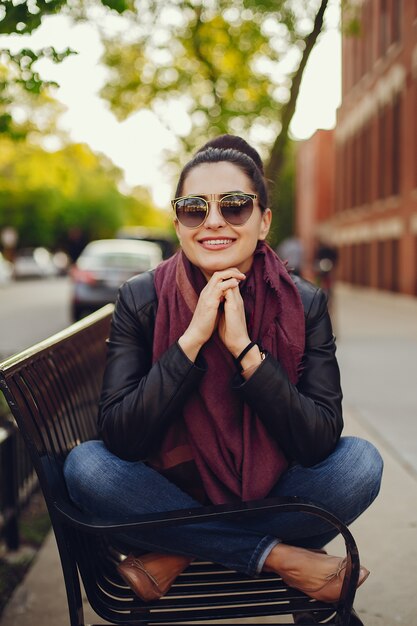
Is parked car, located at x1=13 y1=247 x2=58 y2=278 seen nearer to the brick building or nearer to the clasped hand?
the brick building

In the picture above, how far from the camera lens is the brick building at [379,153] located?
25.9 meters

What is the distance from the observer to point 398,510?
4.38 meters

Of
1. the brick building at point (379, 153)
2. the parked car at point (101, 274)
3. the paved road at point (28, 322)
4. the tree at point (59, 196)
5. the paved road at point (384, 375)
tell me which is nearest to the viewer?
the paved road at point (384, 375)

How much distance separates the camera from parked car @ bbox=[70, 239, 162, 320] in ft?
57.5

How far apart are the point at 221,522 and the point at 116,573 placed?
425mm

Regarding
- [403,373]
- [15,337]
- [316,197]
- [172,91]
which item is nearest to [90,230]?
[316,197]

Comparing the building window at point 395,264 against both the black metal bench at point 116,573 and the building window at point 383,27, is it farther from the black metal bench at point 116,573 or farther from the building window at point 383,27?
the black metal bench at point 116,573

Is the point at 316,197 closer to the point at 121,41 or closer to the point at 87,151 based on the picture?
the point at 87,151

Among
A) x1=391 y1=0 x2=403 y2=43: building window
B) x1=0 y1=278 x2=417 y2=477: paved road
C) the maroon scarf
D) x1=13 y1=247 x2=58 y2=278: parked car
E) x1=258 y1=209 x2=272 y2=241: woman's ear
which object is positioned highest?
x1=391 y1=0 x2=403 y2=43: building window

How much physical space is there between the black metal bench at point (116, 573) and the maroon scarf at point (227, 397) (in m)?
0.24

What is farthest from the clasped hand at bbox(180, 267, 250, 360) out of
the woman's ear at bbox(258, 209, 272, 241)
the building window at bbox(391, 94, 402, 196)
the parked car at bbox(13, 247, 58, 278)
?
the parked car at bbox(13, 247, 58, 278)

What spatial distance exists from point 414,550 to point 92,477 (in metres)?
1.94

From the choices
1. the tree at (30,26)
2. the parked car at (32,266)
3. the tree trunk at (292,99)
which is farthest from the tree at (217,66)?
the parked car at (32,266)

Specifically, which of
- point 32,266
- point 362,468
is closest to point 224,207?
point 362,468
